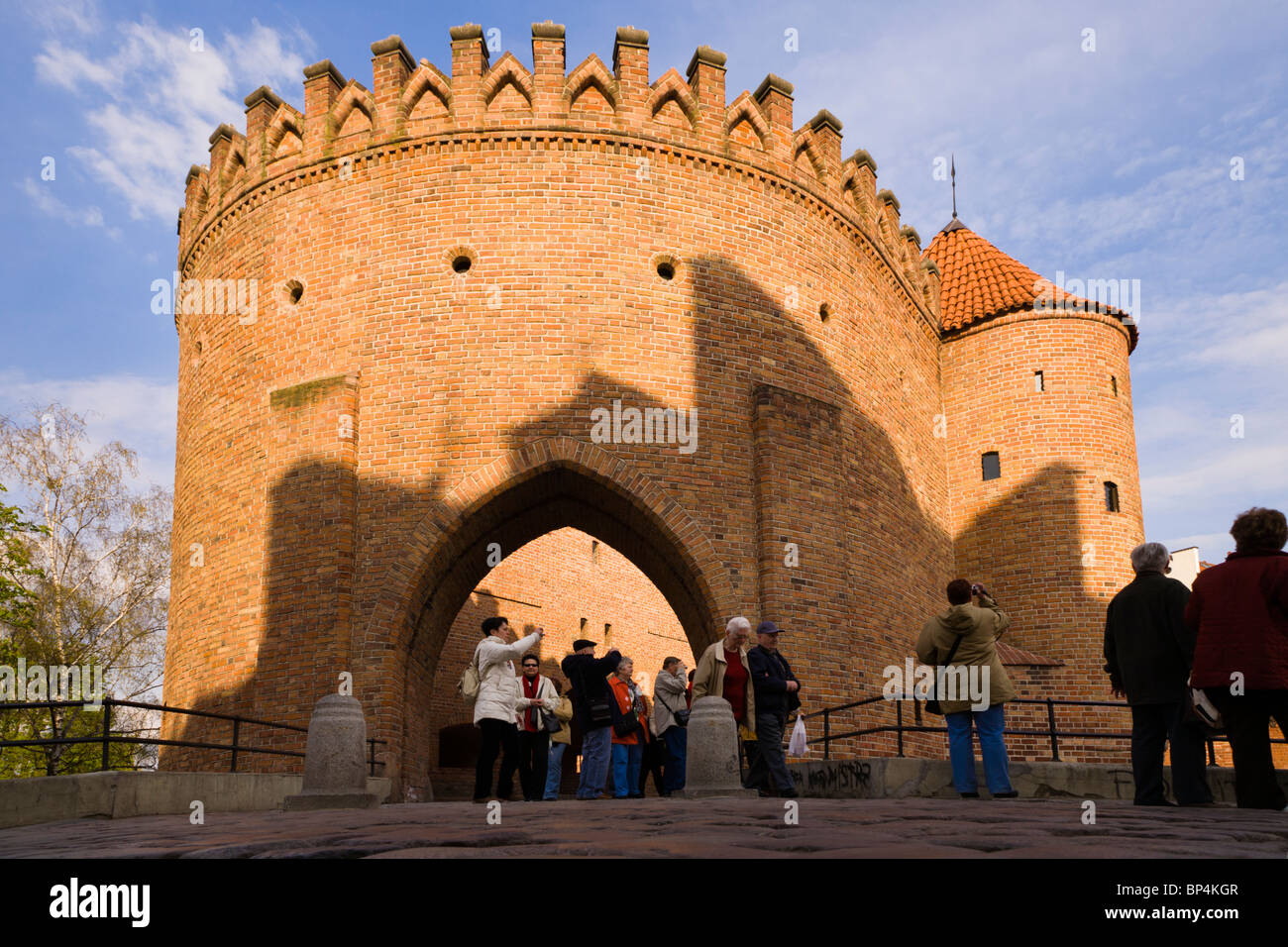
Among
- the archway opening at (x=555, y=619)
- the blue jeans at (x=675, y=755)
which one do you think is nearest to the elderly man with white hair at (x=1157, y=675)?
the blue jeans at (x=675, y=755)

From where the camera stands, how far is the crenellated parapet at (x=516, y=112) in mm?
15016

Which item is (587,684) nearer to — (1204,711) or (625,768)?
(625,768)

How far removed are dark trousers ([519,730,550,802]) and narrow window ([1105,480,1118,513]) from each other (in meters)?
12.0

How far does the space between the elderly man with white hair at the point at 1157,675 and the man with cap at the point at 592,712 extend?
5.09m

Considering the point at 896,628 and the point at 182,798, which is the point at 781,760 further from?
the point at 896,628

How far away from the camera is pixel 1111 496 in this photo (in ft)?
63.0

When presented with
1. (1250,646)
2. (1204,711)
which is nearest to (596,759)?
(1204,711)

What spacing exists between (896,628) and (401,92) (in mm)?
10360

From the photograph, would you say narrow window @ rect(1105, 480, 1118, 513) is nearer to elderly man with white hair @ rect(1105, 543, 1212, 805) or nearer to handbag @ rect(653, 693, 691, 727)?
handbag @ rect(653, 693, 691, 727)

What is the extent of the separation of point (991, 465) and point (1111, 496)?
208 centimetres

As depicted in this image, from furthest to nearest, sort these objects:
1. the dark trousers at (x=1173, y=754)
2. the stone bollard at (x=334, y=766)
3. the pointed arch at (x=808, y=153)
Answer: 1. the pointed arch at (x=808, y=153)
2. the stone bollard at (x=334, y=766)
3. the dark trousers at (x=1173, y=754)

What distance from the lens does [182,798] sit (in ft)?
30.0

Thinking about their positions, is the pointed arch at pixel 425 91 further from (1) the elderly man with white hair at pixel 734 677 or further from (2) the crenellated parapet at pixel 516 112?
(1) the elderly man with white hair at pixel 734 677
